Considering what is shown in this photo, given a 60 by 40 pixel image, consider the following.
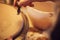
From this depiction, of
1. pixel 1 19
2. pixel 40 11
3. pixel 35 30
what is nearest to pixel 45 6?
pixel 40 11

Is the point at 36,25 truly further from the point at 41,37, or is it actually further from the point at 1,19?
the point at 1,19

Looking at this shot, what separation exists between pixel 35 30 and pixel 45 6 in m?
0.16

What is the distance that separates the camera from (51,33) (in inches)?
33.8

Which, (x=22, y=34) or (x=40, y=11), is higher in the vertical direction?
(x=40, y=11)

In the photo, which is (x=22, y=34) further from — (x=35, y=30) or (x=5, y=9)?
(x=5, y=9)

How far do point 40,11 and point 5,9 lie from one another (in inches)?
8.4

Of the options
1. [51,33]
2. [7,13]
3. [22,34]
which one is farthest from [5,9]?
[51,33]

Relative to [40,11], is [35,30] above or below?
below

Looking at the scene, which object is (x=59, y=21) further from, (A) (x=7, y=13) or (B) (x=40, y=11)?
(A) (x=7, y=13)

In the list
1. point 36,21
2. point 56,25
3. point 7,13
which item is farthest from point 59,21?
point 7,13

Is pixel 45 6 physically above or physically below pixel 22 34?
above

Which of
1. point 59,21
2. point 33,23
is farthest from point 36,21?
point 59,21

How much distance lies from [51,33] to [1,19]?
0.31 meters

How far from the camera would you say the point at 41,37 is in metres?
0.85
